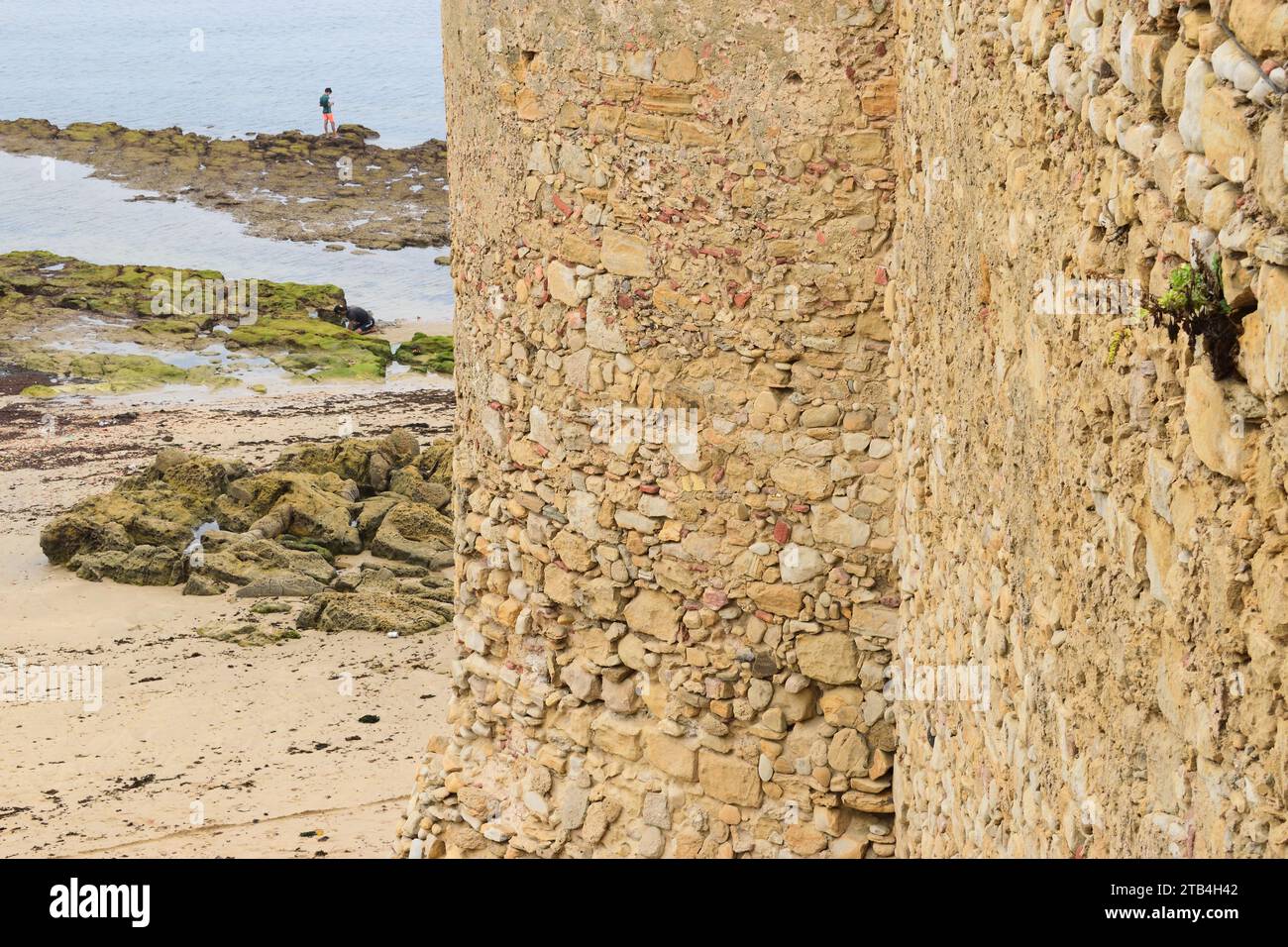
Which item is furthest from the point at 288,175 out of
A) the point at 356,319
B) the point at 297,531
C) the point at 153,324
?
the point at 297,531

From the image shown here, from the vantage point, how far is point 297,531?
1789 cm

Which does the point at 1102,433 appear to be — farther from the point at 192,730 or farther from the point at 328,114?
the point at 328,114

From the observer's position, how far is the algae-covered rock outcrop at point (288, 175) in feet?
126

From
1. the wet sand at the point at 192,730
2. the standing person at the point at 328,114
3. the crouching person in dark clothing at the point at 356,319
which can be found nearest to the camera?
the wet sand at the point at 192,730

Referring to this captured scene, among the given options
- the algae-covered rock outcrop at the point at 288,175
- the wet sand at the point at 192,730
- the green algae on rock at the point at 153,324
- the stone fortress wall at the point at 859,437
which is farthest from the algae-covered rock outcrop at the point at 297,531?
the algae-covered rock outcrop at the point at 288,175

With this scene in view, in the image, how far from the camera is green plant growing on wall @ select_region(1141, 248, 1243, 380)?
6.26 feet

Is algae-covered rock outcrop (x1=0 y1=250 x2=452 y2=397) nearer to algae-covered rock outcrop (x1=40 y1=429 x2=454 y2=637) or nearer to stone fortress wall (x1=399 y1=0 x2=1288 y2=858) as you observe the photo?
algae-covered rock outcrop (x1=40 y1=429 x2=454 y2=637)

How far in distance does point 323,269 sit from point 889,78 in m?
32.6

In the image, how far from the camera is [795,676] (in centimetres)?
517

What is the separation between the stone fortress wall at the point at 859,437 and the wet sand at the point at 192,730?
4.88m

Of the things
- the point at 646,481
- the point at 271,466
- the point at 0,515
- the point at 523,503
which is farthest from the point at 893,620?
the point at 0,515

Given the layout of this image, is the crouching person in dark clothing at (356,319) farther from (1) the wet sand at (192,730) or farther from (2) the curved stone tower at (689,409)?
(2) the curved stone tower at (689,409)

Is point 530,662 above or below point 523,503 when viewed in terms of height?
below

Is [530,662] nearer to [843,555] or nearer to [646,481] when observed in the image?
[646,481]
